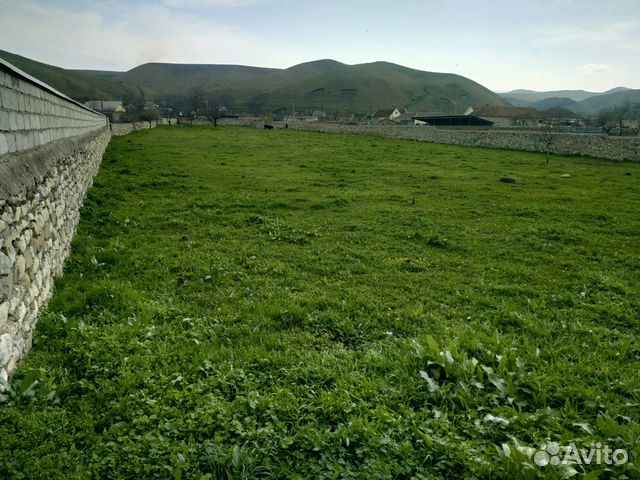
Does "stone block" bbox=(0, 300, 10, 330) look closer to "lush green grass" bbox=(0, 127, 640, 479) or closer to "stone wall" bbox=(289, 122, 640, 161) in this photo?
"lush green grass" bbox=(0, 127, 640, 479)

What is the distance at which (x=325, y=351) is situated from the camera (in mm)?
5434

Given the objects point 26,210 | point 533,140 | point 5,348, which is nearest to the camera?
point 5,348

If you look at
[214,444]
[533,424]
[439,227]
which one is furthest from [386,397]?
[439,227]

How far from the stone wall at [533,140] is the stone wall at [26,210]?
38926mm

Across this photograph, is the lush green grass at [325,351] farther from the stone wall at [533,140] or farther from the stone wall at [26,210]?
the stone wall at [533,140]

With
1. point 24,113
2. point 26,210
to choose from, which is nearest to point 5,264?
point 26,210

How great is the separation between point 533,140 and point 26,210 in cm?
4218

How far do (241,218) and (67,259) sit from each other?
528 centimetres

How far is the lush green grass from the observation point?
3.58 m

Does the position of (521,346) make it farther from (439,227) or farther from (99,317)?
(439,227)

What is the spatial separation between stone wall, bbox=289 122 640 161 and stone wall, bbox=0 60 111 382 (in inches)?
1533

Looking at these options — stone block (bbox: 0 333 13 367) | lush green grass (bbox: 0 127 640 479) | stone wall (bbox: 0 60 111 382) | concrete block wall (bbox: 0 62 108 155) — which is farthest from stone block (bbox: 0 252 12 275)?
concrete block wall (bbox: 0 62 108 155)

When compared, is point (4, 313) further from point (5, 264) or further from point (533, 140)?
point (533, 140)

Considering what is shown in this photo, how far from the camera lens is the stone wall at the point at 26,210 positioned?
14.1 feet
